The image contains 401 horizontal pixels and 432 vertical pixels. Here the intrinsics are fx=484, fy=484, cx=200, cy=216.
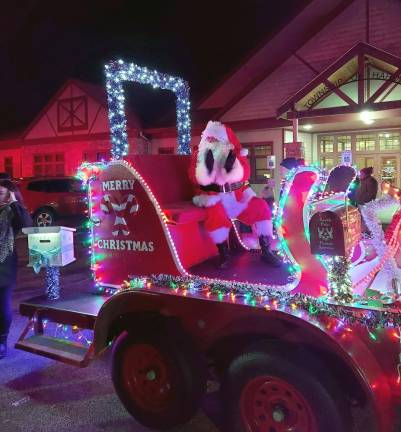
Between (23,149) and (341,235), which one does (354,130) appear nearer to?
(341,235)

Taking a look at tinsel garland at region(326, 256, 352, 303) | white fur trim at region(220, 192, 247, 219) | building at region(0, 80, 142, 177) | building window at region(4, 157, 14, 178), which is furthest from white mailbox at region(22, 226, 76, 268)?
building window at region(4, 157, 14, 178)

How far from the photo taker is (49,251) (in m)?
4.66

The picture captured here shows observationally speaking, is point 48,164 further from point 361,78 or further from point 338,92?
point 361,78

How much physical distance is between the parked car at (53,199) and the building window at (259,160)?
20.3 feet

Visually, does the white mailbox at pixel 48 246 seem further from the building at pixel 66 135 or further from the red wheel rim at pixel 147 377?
the building at pixel 66 135

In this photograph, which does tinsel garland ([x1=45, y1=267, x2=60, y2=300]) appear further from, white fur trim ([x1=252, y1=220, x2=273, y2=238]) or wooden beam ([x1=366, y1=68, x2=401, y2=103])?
wooden beam ([x1=366, y1=68, x2=401, y2=103])

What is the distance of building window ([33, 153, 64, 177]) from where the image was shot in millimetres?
24625

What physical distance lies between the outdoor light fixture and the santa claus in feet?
35.1

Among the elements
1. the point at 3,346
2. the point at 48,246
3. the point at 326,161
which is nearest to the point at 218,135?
the point at 48,246

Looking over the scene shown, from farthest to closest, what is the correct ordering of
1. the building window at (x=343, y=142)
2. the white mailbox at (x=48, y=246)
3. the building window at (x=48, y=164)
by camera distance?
the building window at (x=48, y=164) < the building window at (x=343, y=142) < the white mailbox at (x=48, y=246)

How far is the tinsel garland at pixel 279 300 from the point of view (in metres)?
2.77

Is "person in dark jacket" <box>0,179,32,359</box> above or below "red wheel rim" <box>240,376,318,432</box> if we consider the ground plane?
above

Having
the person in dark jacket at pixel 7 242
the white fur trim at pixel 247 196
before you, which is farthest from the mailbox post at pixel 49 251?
the white fur trim at pixel 247 196

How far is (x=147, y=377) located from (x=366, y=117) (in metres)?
13.3
